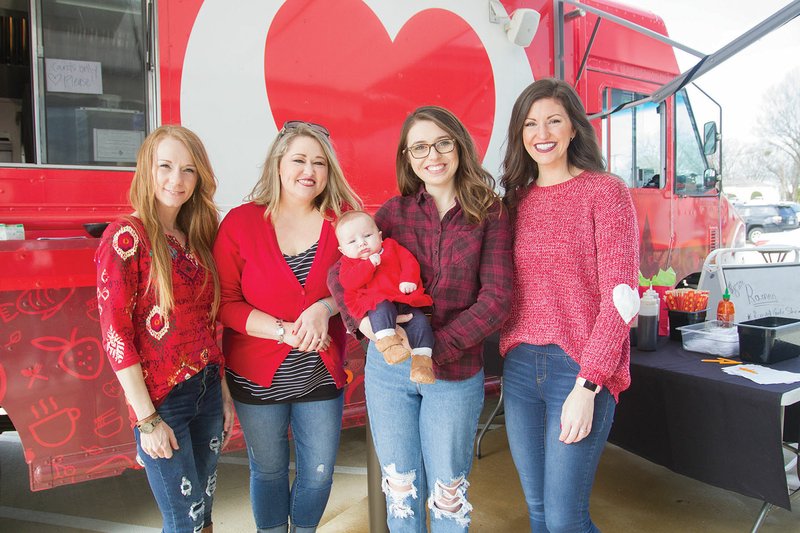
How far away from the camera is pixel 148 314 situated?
5.67 ft

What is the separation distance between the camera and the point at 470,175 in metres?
1.86

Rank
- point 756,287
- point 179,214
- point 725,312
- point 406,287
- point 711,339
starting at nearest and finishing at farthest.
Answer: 1. point 406,287
2. point 179,214
3. point 711,339
4. point 725,312
5. point 756,287

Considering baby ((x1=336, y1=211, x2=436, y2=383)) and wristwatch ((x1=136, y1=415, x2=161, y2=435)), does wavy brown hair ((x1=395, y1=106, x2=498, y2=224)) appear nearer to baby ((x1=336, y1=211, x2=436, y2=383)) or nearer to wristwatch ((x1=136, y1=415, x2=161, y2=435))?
baby ((x1=336, y1=211, x2=436, y2=383))

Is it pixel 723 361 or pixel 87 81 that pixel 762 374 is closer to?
pixel 723 361

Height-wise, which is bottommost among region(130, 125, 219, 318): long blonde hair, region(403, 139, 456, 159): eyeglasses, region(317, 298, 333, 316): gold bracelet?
region(317, 298, 333, 316): gold bracelet

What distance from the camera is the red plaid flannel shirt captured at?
172 cm

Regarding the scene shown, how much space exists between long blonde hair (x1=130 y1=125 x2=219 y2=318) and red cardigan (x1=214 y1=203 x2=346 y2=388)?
6 centimetres

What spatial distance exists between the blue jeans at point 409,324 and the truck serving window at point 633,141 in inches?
121

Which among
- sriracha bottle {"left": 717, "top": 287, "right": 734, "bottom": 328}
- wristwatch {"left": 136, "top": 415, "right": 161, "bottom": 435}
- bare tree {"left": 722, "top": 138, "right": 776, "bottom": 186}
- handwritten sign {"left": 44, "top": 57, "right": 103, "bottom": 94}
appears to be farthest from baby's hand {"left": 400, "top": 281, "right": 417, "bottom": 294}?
bare tree {"left": 722, "top": 138, "right": 776, "bottom": 186}

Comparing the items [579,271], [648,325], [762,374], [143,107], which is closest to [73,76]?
[143,107]

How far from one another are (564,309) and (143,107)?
1955 mm

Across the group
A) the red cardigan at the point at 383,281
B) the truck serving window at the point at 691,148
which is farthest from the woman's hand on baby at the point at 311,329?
the truck serving window at the point at 691,148

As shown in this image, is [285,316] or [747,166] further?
[747,166]

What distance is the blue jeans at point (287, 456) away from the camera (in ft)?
6.44
